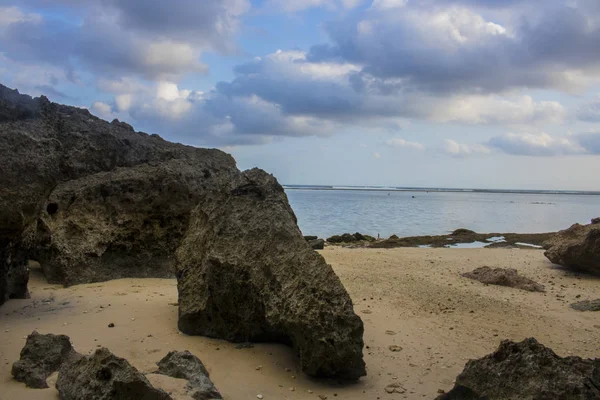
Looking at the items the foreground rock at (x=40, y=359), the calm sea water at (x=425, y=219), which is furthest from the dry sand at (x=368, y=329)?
the calm sea water at (x=425, y=219)

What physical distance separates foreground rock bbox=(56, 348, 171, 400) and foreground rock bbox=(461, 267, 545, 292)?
26.2 ft

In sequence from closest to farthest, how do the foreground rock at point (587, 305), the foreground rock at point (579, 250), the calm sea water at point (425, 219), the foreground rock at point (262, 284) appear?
the foreground rock at point (262, 284)
the foreground rock at point (587, 305)
the foreground rock at point (579, 250)
the calm sea water at point (425, 219)

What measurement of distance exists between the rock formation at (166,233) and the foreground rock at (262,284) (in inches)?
0.5

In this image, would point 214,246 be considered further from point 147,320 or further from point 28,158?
point 28,158

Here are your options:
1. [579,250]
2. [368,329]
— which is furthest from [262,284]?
[579,250]

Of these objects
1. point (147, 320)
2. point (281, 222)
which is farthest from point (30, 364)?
point (281, 222)

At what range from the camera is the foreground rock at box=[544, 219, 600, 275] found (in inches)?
446

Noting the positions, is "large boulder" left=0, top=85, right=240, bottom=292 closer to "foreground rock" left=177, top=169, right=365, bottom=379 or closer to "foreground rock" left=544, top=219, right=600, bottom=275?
"foreground rock" left=177, top=169, right=365, bottom=379

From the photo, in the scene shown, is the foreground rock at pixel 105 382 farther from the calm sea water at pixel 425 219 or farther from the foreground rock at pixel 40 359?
the calm sea water at pixel 425 219

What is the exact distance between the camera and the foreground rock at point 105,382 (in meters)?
3.87

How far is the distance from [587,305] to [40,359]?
8042mm

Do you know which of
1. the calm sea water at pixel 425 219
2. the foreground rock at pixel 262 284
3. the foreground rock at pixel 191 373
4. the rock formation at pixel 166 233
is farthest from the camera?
the calm sea water at pixel 425 219

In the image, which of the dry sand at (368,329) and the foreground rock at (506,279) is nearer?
the dry sand at (368,329)

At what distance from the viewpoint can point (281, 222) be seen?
20.2 feet
